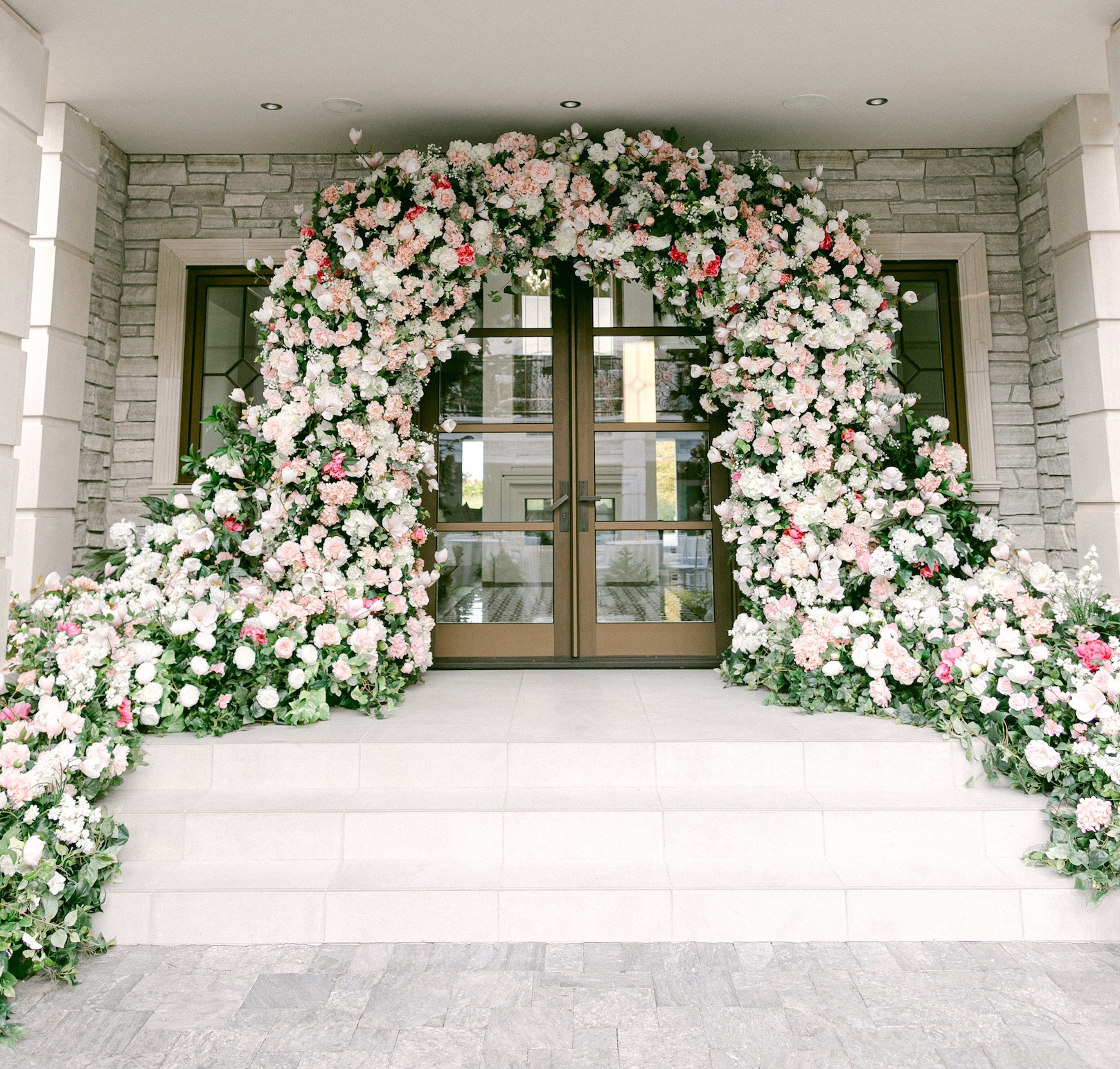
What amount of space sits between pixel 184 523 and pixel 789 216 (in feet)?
9.85

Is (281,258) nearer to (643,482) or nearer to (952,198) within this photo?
(643,482)

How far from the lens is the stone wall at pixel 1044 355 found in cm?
371

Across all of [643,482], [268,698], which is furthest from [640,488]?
[268,698]

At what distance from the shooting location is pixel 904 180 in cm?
398

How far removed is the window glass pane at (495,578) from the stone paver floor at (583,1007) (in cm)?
202

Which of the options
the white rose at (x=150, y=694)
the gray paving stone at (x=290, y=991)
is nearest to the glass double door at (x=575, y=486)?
the white rose at (x=150, y=694)

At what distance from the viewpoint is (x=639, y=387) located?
13.3ft

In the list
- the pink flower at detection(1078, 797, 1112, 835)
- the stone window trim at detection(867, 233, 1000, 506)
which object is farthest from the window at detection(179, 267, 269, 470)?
the pink flower at detection(1078, 797, 1112, 835)

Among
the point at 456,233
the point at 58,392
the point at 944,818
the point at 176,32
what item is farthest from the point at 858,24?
the point at 58,392

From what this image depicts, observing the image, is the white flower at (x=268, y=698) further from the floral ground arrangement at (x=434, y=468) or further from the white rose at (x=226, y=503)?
the white rose at (x=226, y=503)

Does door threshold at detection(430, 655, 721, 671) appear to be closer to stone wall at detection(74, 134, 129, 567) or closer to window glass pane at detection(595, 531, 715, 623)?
window glass pane at detection(595, 531, 715, 623)

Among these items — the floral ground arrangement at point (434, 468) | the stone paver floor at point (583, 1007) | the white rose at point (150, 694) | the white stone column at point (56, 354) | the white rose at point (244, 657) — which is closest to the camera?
the stone paver floor at point (583, 1007)

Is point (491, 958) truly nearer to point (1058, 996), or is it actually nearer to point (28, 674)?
point (1058, 996)

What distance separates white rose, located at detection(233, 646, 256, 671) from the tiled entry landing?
0.24 m
